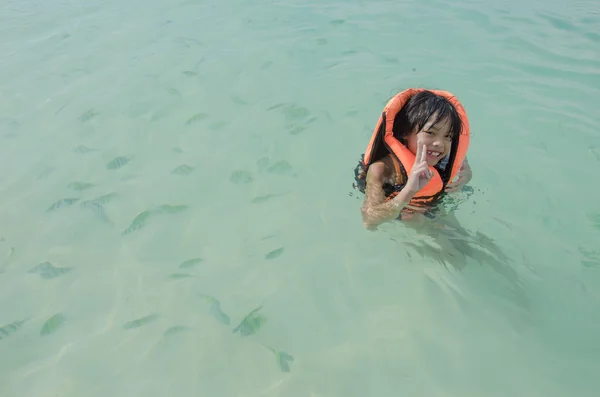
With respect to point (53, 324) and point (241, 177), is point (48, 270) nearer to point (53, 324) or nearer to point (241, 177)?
point (53, 324)

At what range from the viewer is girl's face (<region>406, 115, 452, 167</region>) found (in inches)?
118

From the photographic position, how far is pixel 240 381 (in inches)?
114

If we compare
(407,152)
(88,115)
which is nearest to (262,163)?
(407,152)

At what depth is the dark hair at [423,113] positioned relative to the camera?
2994 mm

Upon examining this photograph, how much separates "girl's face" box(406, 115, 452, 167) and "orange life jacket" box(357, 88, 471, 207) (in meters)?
0.13

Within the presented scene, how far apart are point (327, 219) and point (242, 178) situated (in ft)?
2.98

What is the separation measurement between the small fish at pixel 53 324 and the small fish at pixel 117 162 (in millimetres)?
1698

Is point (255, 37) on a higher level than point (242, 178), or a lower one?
higher

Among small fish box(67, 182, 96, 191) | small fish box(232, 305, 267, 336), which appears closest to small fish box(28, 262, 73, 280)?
small fish box(67, 182, 96, 191)

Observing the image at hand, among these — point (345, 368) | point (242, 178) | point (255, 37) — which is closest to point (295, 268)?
point (345, 368)

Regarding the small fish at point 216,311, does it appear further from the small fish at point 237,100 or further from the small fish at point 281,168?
the small fish at point 237,100

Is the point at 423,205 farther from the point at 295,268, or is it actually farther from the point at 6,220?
the point at 6,220

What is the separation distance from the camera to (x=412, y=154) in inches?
125

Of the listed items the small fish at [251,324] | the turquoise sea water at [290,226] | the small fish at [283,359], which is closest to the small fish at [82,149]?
the turquoise sea water at [290,226]
